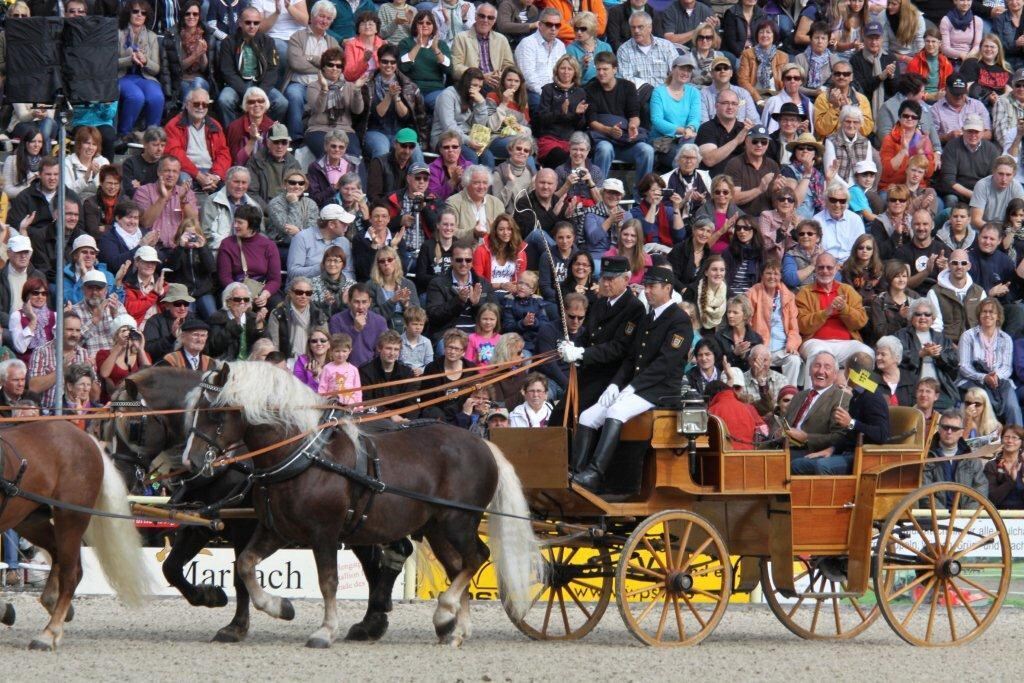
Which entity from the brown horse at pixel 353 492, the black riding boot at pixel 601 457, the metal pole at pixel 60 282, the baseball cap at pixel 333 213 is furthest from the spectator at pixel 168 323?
the black riding boot at pixel 601 457

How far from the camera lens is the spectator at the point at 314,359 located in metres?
15.8

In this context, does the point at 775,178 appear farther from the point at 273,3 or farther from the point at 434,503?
the point at 434,503

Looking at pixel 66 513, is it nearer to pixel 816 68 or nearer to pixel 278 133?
pixel 278 133

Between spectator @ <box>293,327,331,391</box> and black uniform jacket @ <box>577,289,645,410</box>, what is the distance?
3.52 m

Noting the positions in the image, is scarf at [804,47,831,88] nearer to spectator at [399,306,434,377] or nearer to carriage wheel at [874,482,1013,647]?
spectator at [399,306,434,377]

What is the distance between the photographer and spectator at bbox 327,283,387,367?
1641 cm

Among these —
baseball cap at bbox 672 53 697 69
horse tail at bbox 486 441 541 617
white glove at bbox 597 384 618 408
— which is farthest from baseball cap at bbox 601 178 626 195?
horse tail at bbox 486 441 541 617

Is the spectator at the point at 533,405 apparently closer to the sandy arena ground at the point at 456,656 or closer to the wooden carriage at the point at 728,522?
the sandy arena ground at the point at 456,656

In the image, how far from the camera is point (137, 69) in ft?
60.8

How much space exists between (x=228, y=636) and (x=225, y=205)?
245 inches

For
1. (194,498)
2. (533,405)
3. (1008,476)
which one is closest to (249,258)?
(533,405)

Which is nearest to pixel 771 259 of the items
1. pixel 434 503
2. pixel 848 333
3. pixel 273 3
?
pixel 848 333

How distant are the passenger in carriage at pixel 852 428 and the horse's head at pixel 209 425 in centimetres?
388

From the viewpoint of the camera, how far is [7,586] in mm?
14656
